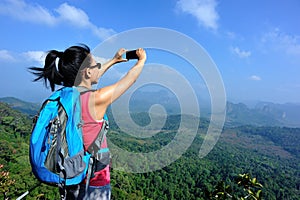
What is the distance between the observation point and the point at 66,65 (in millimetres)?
1312

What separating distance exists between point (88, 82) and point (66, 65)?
146 millimetres

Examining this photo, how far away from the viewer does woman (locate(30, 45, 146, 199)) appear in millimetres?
1182

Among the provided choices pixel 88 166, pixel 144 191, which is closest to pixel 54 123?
pixel 88 166

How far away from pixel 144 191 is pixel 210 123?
4318 centimetres

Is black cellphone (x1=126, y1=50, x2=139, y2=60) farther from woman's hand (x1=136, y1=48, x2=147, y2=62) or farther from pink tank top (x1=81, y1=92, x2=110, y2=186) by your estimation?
pink tank top (x1=81, y1=92, x2=110, y2=186)

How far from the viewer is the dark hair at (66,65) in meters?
1.31

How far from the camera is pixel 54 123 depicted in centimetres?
110

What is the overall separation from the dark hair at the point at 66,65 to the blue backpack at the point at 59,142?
172 mm

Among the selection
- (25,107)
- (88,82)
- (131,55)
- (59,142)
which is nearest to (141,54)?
(131,55)

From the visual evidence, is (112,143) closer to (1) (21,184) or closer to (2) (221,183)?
(2) (221,183)

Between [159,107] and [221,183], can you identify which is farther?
[221,183]

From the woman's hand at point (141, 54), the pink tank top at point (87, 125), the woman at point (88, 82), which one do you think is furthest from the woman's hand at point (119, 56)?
the pink tank top at point (87, 125)

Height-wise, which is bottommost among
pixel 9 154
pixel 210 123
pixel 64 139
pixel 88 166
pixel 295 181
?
pixel 295 181

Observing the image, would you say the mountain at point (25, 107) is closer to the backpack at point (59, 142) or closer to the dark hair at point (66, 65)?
the dark hair at point (66, 65)
